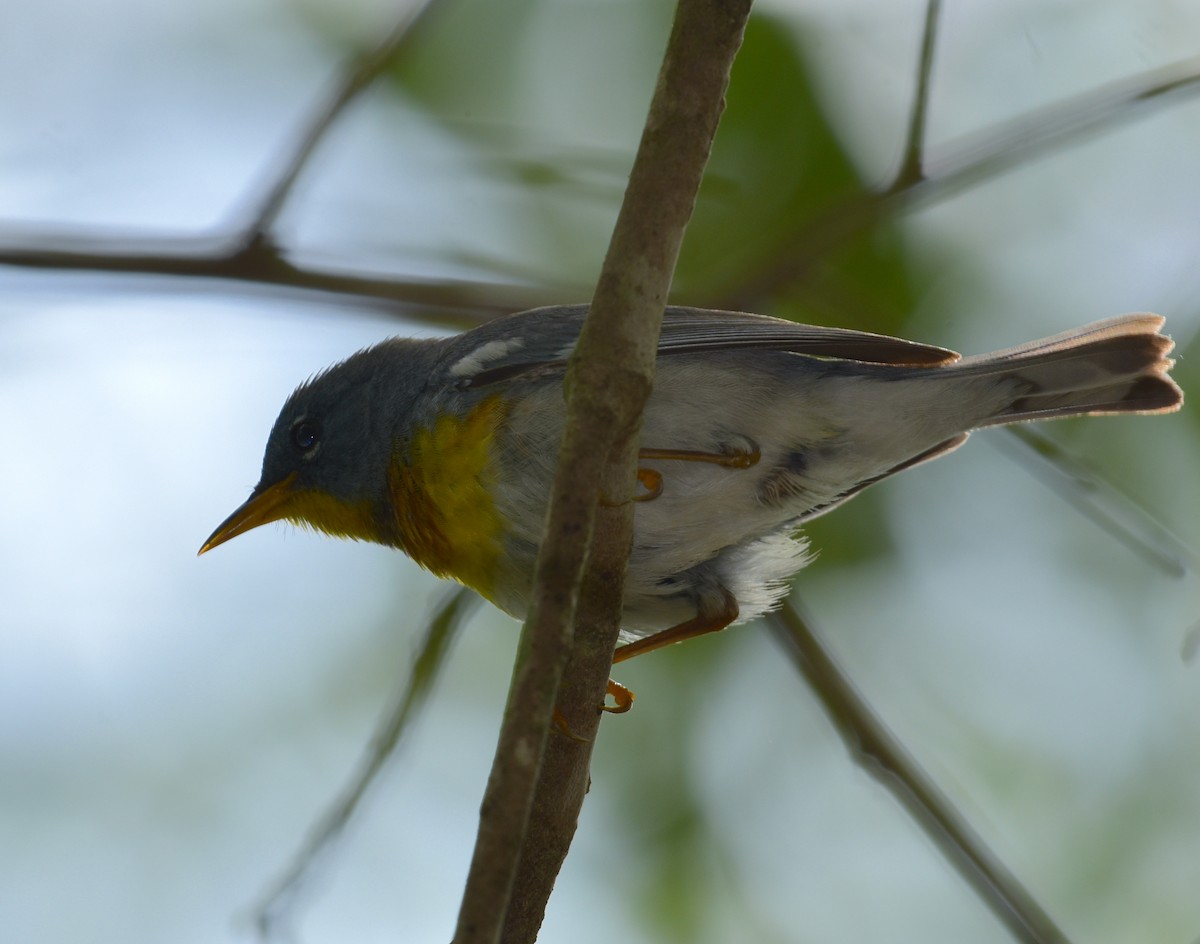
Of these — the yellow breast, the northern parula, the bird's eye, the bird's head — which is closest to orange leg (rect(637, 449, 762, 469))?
the northern parula

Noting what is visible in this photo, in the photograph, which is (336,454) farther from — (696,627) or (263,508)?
(696,627)

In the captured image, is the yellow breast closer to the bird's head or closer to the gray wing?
the gray wing

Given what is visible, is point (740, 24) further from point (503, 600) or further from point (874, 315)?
point (874, 315)

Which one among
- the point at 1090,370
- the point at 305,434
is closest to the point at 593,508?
the point at 1090,370

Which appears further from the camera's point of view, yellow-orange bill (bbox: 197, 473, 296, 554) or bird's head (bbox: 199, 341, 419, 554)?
yellow-orange bill (bbox: 197, 473, 296, 554)

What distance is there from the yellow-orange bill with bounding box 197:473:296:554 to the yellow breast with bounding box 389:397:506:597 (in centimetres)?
74

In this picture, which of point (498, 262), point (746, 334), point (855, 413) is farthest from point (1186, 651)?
point (498, 262)

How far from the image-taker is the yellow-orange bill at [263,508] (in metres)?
4.56

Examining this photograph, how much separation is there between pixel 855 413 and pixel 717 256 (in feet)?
6.56

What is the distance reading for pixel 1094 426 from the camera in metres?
6.04

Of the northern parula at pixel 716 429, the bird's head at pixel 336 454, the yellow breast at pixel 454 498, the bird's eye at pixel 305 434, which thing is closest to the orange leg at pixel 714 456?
the northern parula at pixel 716 429

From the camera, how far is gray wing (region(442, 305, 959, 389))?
11.7 feet

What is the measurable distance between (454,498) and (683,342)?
2.89 feet

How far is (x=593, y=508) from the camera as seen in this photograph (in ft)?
7.88
